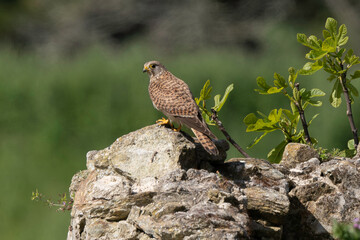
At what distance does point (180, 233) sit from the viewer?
3.13 metres

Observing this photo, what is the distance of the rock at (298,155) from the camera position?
165 inches

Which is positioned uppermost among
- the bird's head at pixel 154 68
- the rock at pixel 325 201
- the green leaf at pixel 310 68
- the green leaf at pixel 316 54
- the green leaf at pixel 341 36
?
the bird's head at pixel 154 68

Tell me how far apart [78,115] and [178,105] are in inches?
192

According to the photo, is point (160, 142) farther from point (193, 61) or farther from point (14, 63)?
point (14, 63)

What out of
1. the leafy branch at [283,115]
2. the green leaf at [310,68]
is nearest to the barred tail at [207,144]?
the leafy branch at [283,115]

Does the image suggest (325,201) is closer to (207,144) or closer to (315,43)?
(207,144)

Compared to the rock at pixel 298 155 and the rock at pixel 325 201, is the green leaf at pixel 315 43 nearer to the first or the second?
the rock at pixel 298 155

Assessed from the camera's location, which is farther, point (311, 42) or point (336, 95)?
point (336, 95)

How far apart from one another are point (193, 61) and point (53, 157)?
2.62 metres

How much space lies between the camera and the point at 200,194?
135 inches

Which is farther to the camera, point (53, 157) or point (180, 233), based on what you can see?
point (53, 157)

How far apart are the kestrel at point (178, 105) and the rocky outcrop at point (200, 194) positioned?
85mm

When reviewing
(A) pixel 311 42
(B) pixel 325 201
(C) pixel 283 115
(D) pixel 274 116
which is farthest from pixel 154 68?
(B) pixel 325 201

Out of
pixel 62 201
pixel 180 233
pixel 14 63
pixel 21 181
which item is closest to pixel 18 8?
pixel 14 63
